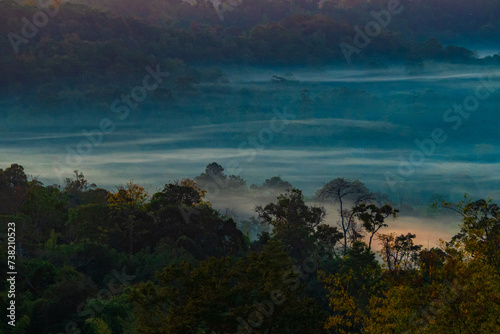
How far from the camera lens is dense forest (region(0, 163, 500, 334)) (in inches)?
1188

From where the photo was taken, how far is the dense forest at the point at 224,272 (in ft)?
99.0

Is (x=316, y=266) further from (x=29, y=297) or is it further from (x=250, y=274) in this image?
(x=250, y=274)

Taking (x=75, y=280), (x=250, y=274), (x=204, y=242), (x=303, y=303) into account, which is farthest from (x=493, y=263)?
(x=204, y=242)

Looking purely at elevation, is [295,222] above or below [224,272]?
above

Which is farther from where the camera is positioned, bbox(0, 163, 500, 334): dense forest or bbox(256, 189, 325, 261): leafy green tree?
bbox(256, 189, 325, 261): leafy green tree

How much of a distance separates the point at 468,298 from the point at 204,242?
53.6 meters

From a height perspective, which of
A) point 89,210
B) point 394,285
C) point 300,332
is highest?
point 89,210

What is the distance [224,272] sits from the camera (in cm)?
3681

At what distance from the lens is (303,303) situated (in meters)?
37.0

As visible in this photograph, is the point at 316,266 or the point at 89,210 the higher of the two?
the point at 89,210

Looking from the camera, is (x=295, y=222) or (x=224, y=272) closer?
(x=224, y=272)

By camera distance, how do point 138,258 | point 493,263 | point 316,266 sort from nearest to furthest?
1. point 493,263
2. point 316,266
3. point 138,258

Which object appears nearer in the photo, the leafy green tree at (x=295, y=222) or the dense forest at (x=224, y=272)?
the dense forest at (x=224, y=272)

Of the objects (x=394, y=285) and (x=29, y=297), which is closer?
(x=394, y=285)
